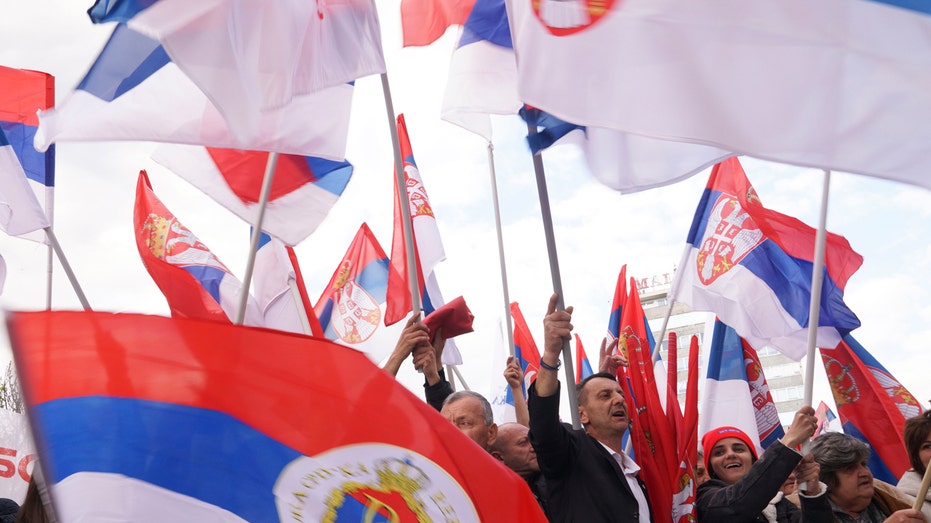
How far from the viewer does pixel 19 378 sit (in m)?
2.53

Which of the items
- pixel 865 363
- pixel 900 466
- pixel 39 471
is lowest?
pixel 900 466

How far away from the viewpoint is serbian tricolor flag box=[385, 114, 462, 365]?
852 centimetres

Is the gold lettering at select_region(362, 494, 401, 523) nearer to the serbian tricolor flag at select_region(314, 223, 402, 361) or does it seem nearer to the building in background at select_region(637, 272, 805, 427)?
the serbian tricolor flag at select_region(314, 223, 402, 361)

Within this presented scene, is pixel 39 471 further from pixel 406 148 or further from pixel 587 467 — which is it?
pixel 406 148

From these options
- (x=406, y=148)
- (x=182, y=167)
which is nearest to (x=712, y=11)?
(x=182, y=167)

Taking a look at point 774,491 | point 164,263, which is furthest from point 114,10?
point 774,491

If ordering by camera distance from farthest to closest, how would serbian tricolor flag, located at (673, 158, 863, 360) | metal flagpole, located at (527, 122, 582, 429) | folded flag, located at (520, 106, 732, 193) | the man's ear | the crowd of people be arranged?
serbian tricolor flag, located at (673, 158, 863, 360) < the man's ear < metal flagpole, located at (527, 122, 582, 429) < the crowd of people < folded flag, located at (520, 106, 732, 193)

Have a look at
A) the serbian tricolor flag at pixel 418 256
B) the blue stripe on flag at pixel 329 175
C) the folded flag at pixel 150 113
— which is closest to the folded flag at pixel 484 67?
the blue stripe on flag at pixel 329 175

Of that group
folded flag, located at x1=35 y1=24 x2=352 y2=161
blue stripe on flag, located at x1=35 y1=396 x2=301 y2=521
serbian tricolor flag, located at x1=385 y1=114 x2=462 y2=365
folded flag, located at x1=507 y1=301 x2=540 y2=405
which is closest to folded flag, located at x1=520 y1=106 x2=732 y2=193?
folded flag, located at x1=35 y1=24 x2=352 y2=161

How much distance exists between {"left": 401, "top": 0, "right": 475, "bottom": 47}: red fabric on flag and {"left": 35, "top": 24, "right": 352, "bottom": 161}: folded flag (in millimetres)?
1570

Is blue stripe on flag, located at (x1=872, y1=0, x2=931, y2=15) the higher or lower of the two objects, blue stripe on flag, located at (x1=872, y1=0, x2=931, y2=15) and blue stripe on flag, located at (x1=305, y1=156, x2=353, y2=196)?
the higher

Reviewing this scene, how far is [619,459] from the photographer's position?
451 cm

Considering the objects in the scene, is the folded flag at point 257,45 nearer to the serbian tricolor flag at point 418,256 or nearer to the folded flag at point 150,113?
the folded flag at point 150,113

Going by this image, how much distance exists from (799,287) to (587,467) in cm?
380
